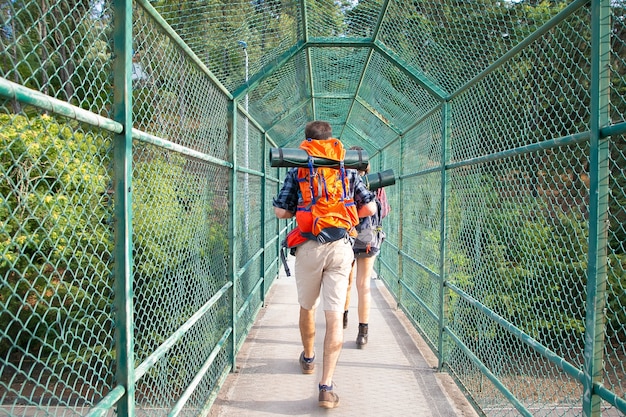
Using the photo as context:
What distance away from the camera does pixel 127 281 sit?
6.14 ft

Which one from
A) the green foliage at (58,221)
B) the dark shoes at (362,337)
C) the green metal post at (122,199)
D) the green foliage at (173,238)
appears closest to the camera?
the green foliage at (58,221)

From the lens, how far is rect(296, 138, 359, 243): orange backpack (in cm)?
347

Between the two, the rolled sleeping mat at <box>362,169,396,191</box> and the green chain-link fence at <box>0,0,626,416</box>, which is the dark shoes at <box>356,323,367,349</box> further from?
the rolled sleeping mat at <box>362,169,396,191</box>

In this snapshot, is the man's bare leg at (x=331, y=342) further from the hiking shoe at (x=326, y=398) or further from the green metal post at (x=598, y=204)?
the green metal post at (x=598, y=204)

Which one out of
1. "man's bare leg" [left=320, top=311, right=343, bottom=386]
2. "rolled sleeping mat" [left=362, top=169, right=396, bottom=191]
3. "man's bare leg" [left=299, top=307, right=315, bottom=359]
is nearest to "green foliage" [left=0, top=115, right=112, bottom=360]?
"man's bare leg" [left=320, top=311, right=343, bottom=386]

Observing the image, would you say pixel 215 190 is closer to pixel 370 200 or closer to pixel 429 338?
pixel 370 200

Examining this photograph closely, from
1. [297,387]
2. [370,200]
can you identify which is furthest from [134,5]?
[297,387]

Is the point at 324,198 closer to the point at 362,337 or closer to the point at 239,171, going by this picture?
the point at 239,171

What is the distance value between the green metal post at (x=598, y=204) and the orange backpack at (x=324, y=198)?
1.76 m

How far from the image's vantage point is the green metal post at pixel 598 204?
6.44 ft

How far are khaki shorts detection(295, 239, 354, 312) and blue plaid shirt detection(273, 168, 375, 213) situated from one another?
0.33m

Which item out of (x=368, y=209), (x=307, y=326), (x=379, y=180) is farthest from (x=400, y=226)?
(x=307, y=326)

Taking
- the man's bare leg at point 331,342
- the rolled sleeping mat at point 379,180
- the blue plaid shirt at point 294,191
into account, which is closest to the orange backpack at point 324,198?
the blue plaid shirt at point 294,191

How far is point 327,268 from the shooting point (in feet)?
→ 11.8
